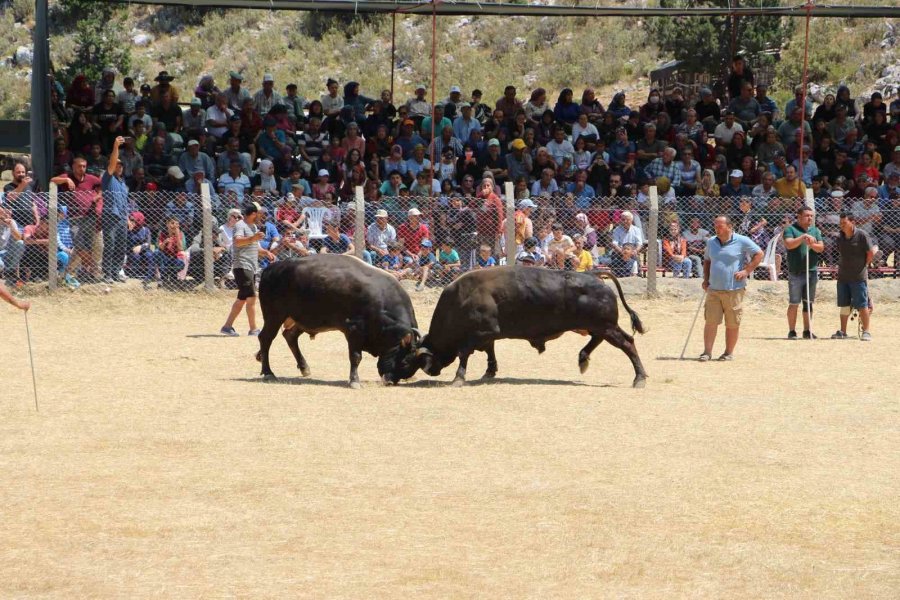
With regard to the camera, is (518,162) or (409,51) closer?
(518,162)

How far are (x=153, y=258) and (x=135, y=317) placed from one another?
138 centimetres

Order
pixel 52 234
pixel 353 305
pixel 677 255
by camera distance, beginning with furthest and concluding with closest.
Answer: pixel 677 255, pixel 52 234, pixel 353 305

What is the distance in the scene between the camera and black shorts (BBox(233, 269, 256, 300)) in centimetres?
1584

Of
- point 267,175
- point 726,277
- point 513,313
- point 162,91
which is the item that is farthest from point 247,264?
point 162,91

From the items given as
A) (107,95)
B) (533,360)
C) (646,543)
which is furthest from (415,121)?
(646,543)

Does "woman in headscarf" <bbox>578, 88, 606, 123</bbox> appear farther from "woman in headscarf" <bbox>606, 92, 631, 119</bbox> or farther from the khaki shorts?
the khaki shorts

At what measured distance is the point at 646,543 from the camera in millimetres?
7598

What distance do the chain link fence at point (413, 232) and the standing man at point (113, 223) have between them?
20mm

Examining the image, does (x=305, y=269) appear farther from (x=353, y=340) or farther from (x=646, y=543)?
(x=646, y=543)

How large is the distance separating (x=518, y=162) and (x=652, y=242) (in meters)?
3.45

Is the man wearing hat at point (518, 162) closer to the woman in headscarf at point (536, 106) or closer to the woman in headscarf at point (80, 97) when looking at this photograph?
the woman in headscarf at point (536, 106)

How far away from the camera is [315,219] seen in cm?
2002

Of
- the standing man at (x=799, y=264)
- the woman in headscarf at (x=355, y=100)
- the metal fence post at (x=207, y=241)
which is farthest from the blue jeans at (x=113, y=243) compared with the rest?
the standing man at (x=799, y=264)

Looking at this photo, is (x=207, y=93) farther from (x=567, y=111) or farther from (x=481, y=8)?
(x=567, y=111)
